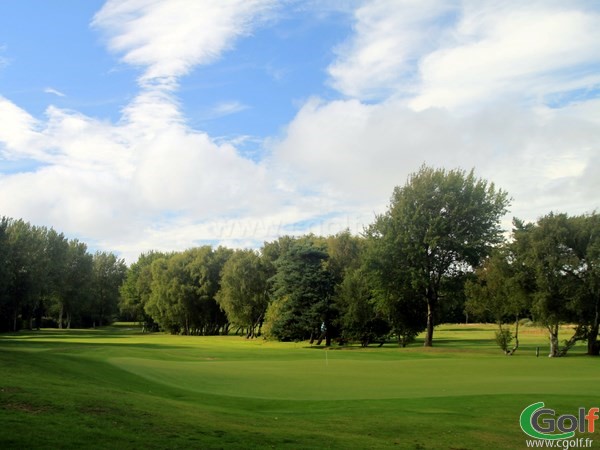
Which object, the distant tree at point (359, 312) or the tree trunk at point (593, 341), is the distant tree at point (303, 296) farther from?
the tree trunk at point (593, 341)

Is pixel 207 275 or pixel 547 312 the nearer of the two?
pixel 547 312

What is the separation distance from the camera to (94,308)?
135500 mm

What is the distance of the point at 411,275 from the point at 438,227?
550 centimetres

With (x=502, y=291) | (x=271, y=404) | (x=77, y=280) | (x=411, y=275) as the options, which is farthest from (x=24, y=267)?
(x=271, y=404)

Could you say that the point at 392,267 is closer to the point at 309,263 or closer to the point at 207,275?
the point at 309,263

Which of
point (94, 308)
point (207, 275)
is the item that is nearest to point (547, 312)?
point (207, 275)

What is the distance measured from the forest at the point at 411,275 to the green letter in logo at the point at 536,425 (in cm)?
3407

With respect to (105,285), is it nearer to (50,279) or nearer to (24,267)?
(50,279)

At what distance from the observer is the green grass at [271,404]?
430 inches

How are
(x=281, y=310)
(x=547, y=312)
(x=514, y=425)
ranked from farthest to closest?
(x=281, y=310) < (x=547, y=312) < (x=514, y=425)

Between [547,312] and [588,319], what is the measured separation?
3815 millimetres

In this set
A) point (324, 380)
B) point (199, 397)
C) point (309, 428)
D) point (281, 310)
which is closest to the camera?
point (309, 428)

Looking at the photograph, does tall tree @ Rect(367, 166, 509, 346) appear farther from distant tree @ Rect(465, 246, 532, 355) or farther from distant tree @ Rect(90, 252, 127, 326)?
distant tree @ Rect(90, 252, 127, 326)

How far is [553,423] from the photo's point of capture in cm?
1577
